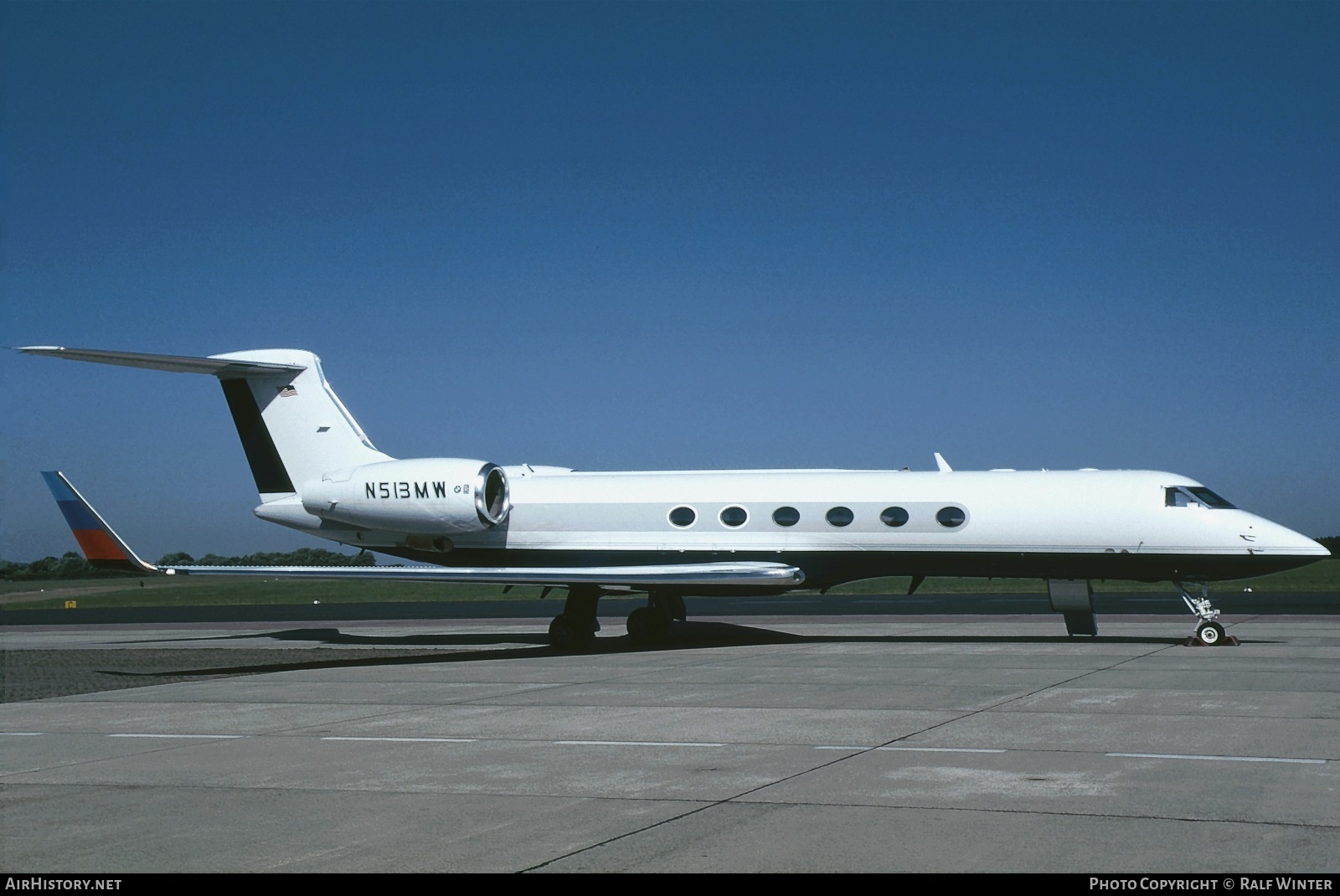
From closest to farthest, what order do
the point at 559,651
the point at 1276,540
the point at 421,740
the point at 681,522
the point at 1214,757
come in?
1. the point at 1214,757
2. the point at 421,740
3. the point at 1276,540
4. the point at 559,651
5. the point at 681,522

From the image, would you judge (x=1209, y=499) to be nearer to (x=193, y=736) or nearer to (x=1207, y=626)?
(x=1207, y=626)

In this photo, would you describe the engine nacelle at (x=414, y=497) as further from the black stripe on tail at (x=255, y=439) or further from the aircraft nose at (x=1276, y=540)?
the aircraft nose at (x=1276, y=540)

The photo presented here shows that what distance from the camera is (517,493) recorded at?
2166 centimetres

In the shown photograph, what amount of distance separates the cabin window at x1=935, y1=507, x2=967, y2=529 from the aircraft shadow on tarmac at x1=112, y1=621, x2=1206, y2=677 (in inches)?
80.7

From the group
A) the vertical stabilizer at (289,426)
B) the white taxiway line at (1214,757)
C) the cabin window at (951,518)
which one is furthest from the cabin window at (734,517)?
the white taxiway line at (1214,757)

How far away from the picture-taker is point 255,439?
2208cm

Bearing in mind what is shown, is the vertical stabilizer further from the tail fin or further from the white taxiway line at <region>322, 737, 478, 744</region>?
the white taxiway line at <region>322, 737, 478, 744</region>

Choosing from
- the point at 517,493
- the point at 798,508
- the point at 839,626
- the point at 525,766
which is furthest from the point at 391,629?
the point at 525,766

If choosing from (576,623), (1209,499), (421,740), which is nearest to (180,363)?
(576,623)

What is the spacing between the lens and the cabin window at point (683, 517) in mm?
20688

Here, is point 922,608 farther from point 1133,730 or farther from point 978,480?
point 1133,730

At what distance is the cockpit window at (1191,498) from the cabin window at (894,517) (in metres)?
3.94

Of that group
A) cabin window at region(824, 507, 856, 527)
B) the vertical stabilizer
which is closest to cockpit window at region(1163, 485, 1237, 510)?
cabin window at region(824, 507, 856, 527)

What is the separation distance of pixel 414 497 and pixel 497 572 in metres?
2.17
